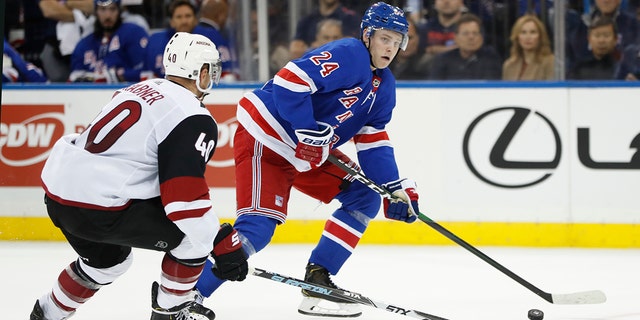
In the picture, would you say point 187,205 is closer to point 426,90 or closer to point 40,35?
point 426,90

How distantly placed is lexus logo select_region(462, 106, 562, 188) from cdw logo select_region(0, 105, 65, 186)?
2.19 meters

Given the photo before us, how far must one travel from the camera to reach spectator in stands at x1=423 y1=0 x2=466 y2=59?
5527mm

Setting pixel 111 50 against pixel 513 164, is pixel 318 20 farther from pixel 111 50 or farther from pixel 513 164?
pixel 513 164

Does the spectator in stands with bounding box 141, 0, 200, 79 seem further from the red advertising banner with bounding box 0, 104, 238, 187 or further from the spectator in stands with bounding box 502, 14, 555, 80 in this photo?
the spectator in stands with bounding box 502, 14, 555, 80

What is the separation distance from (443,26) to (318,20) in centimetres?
71

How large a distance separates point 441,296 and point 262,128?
3.47 feet

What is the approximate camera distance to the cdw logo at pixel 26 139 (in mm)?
5238

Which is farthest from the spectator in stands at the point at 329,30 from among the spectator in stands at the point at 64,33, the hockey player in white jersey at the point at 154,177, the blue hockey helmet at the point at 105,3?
the hockey player in white jersey at the point at 154,177

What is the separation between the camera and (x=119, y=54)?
226 inches

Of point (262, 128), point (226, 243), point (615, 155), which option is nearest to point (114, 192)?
point (226, 243)

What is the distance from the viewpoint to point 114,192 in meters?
2.72

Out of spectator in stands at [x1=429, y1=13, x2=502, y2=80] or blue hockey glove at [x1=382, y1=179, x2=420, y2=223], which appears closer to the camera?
blue hockey glove at [x1=382, y1=179, x2=420, y2=223]

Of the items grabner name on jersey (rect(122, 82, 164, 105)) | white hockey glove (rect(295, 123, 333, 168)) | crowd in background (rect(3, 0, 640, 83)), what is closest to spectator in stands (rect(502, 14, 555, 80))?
crowd in background (rect(3, 0, 640, 83))

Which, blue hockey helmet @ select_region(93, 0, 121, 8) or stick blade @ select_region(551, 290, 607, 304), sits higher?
blue hockey helmet @ select_region(93, 0, 121, 8)
